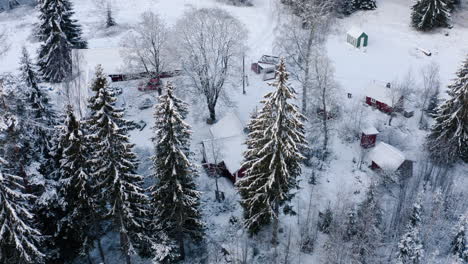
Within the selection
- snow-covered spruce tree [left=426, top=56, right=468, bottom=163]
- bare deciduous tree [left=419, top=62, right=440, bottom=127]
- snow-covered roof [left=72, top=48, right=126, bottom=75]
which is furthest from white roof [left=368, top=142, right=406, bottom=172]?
snow-covered roof [left=72, top=48, right=126, bottom=75]

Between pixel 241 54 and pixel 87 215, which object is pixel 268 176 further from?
pixel 241 54

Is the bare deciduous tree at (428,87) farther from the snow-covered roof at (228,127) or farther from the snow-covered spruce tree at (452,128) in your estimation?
the snow-covered roof at (228,127)

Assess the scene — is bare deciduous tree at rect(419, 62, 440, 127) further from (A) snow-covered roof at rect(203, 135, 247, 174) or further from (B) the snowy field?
(A) snow-covered roof at rect(203, 135, 247, 174)

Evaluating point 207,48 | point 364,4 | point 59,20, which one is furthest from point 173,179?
point 364,4

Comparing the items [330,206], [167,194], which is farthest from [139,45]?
[330,206]

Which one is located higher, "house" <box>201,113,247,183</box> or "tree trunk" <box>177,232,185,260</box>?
"house" <box>201,113,247,183</box>

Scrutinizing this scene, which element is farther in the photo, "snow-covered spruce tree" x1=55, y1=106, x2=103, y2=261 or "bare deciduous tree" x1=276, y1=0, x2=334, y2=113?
"bare deciduous tree" x1=276, y1=0, x2=334, y2=113
